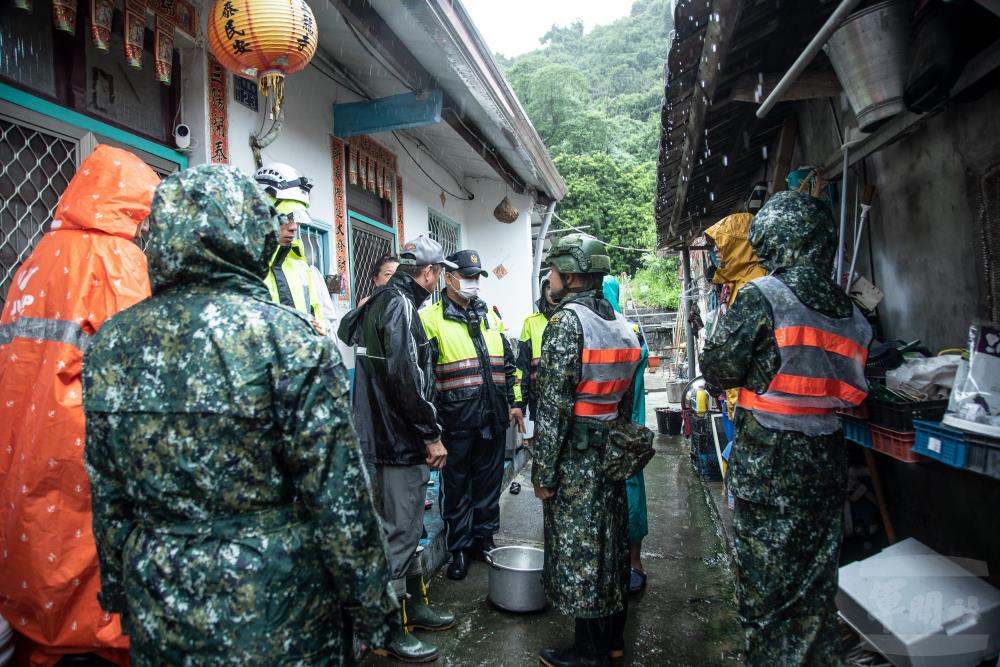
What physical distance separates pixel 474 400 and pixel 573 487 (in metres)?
1.41

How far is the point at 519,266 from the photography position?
957 cm

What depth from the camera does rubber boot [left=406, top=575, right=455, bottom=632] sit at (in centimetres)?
347

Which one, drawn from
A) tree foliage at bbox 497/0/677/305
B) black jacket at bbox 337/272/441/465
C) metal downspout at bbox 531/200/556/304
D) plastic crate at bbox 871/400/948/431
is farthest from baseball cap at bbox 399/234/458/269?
tree foliage at bbox 497/0/677/305

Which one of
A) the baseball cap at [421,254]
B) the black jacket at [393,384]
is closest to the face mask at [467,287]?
the baseball cap at [421,254]

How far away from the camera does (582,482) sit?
2996 millimetres

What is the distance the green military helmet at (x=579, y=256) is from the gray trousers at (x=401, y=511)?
4.66 ft

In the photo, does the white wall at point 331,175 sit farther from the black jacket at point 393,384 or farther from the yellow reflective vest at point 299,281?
the black jacket at point 393,384

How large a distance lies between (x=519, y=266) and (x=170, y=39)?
21.3ft

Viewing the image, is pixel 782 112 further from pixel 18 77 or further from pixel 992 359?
pixel 18 77

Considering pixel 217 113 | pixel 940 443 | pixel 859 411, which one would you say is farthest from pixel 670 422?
pixel 217 113

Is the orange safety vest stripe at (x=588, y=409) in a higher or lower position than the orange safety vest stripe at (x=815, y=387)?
lower

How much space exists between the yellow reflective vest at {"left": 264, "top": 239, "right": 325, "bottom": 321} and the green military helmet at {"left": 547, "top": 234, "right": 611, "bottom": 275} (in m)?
1.38

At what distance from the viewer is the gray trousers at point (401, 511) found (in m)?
3.26

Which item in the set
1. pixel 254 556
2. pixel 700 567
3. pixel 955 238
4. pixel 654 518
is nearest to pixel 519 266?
pixel 654 518
